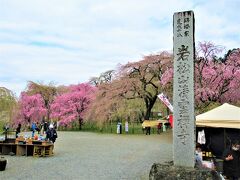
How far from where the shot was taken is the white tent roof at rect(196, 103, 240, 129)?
1066cm

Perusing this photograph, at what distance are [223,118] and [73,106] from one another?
32.0 meters


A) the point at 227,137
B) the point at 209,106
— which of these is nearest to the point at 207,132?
the point at 227,137

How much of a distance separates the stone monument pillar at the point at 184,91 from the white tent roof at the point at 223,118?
15.1 feet

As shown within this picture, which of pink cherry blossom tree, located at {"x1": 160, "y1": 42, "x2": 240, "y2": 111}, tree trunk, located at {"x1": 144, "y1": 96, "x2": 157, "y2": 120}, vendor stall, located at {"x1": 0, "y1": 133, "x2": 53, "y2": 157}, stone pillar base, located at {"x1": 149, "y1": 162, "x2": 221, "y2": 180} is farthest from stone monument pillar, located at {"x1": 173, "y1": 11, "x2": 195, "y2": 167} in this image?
tree trunk, located at {"x1": 144, "y1": 96, "x2": 157, "y2": 120}

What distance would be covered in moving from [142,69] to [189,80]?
27.4m

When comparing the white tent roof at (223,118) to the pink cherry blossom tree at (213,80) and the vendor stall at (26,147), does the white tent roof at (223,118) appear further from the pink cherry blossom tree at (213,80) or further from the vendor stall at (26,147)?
the pink cherry blossom tree at (213,80)

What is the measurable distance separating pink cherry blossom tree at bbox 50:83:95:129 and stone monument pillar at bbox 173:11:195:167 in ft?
113

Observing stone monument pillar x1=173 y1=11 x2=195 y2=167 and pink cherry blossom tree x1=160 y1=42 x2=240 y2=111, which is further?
pink cherry blossom tree x1=160 y1=42 x2=240 y2=111

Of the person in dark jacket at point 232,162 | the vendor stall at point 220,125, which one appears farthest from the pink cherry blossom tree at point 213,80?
the person in dark jacket at point 232,162

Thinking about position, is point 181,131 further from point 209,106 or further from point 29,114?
point 29,114

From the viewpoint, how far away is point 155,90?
34.6 meters

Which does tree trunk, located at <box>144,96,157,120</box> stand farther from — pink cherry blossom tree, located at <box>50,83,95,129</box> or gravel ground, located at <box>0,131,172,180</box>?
gravel ground, located at <box>0,131,172,180</box>

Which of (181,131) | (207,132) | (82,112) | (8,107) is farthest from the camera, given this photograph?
(82,112)

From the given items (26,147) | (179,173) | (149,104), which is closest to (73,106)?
(149,104)
